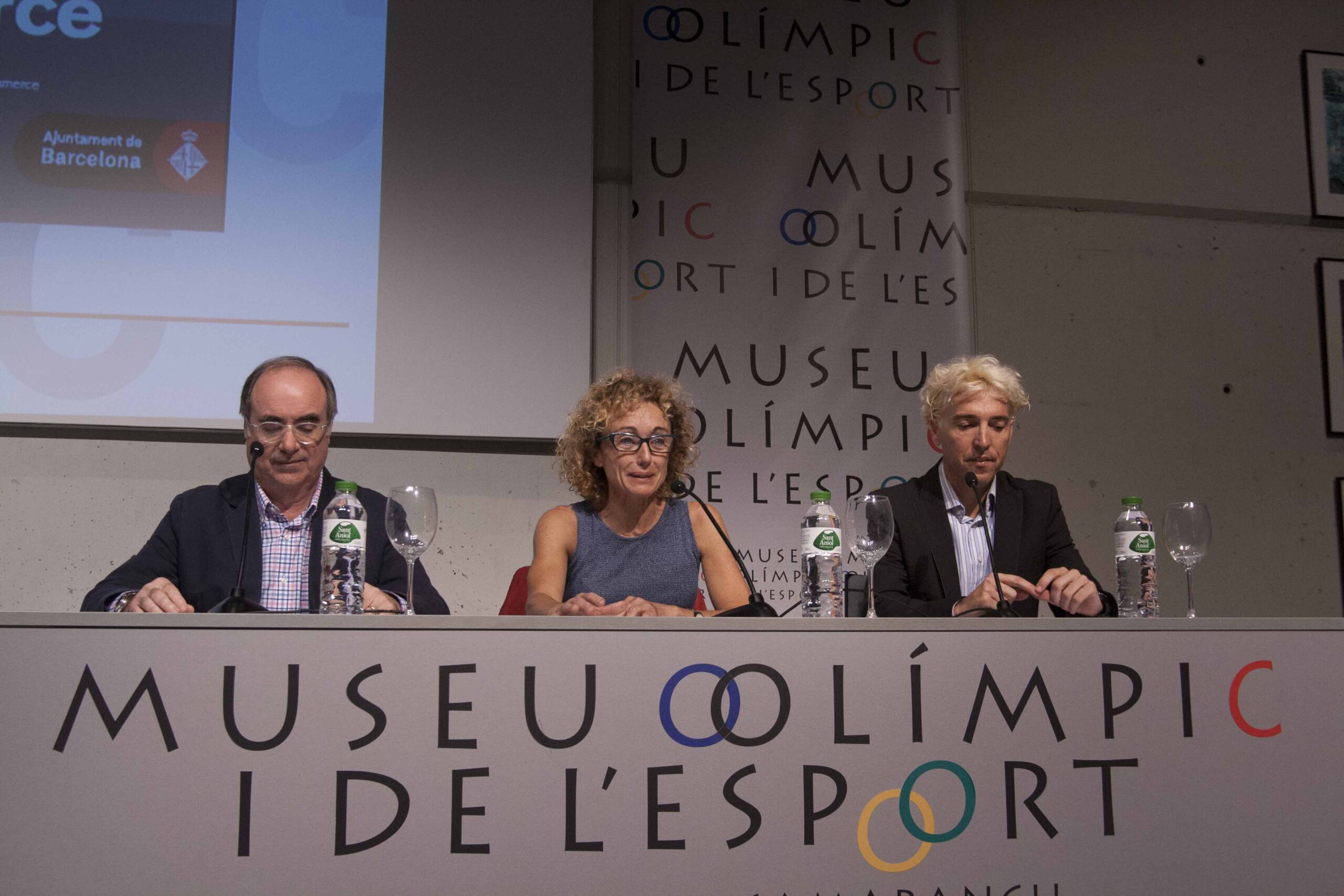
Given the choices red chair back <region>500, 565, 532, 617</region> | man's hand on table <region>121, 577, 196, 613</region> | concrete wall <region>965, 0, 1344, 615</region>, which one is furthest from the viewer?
concrete wall <region>965, 0, 1344, 615</region>

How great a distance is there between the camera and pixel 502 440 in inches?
115

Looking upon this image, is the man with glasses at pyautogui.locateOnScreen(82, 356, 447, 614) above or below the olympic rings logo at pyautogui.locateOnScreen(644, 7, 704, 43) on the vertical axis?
below

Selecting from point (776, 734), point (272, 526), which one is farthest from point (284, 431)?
point (776, 734)

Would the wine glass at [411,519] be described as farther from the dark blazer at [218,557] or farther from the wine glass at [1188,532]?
the wine glass at [1188,532]

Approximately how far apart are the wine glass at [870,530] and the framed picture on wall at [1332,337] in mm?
2563

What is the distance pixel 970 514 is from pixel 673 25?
178 cm

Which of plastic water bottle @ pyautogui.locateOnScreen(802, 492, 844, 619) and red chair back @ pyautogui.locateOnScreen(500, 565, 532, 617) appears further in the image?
red chair back @ pyautogui.locateOnScreen(500, 565, 532, 617)

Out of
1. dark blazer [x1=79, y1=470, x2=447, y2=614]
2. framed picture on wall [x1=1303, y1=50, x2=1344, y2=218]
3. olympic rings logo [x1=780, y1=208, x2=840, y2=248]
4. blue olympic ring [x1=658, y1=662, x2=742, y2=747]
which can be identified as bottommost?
blue olympic ring [x1=658, y1=662, x2=742, y2=747]

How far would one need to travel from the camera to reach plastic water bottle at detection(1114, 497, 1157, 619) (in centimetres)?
176

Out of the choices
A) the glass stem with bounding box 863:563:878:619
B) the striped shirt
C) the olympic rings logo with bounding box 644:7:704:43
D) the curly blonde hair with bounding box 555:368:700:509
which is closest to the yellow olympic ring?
the glass stem with bounding box 863:563:878:619

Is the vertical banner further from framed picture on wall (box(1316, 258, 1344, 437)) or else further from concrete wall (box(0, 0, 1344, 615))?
framed picture on wall (box(1316, 258, 1344, 437))

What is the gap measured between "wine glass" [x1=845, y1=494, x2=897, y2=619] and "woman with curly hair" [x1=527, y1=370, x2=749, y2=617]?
1.41ft

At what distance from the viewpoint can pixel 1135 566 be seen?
1.84 m

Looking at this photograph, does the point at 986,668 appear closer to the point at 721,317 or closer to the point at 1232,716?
the point at 1232,716
